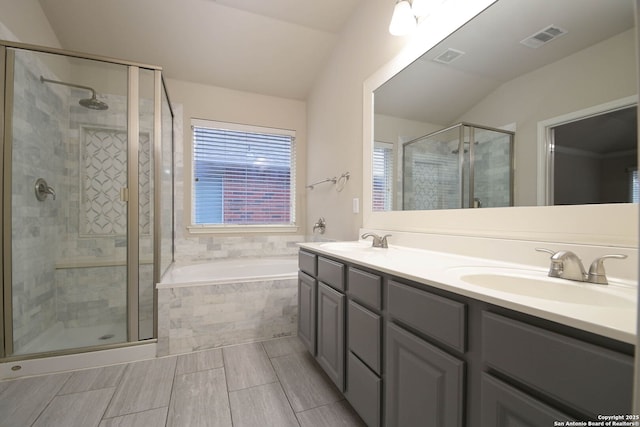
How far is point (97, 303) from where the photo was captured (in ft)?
6.64

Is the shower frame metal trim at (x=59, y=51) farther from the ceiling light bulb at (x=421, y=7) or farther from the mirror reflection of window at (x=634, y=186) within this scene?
the mirror reflection of window at (x=634, y=186)

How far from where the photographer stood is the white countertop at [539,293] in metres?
0.46

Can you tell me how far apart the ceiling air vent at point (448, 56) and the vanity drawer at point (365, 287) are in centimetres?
117

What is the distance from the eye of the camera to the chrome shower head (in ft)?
6.66

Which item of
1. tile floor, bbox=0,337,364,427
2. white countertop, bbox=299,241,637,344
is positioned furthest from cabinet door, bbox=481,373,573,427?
tile floor, bbox=0,337,364,427

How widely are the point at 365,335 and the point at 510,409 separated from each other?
0.58 metres

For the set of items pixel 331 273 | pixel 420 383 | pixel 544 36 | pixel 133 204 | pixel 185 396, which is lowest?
pixel 185 396

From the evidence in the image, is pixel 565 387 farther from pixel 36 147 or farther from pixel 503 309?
pixel 36 147

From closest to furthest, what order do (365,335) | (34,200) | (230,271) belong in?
(365,335) → (34,200) → (230,271)

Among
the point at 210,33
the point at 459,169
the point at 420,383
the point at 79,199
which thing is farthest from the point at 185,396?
the point at 210,33

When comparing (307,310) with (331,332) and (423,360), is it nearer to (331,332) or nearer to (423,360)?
(331,332)

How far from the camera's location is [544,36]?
3.17ft

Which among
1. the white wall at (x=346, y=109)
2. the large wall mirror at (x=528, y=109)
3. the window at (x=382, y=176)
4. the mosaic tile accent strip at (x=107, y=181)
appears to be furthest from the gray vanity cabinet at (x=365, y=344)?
the mosaic tile accent strip at (x=107, y=181)

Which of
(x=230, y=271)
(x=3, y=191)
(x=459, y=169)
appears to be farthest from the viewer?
(x=230, y=271)
